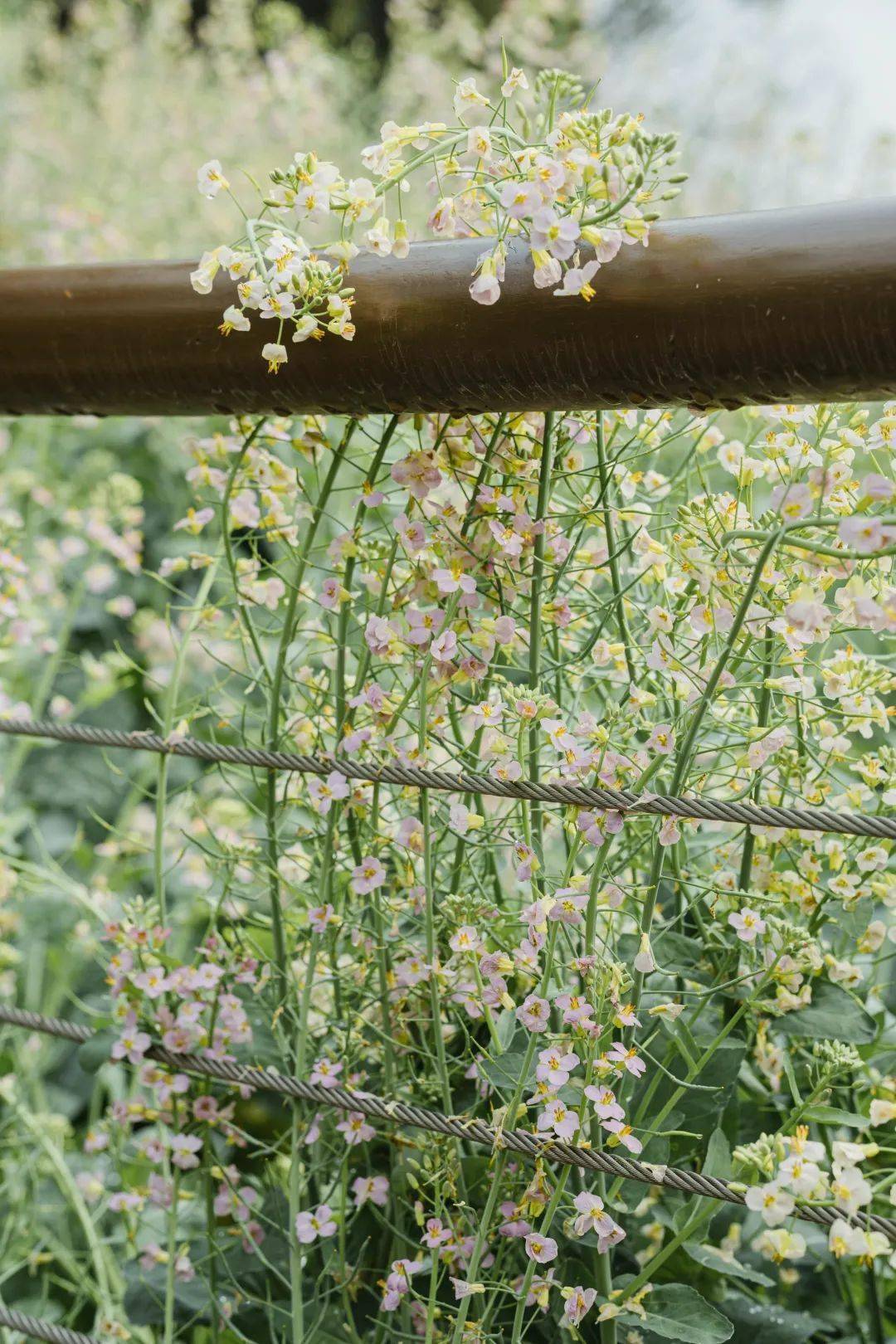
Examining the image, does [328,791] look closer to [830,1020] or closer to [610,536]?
[610,536]

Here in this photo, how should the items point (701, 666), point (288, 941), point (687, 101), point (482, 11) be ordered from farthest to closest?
point (482, 11)
point (687, 101)
point (288, 941)
point (701, 666)

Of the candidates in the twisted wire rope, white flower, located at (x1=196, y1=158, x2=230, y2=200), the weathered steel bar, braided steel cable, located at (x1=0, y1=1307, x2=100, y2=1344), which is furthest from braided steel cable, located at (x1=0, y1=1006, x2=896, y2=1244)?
white flower, located at (x1=196, y1=158, x2=230, y2=200)

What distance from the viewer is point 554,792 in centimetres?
68

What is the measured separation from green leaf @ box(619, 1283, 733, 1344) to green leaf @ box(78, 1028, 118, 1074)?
46 centimetres

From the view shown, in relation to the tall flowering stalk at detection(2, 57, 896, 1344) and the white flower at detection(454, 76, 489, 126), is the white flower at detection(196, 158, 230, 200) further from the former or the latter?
Answer: the white flower at detection(454, 76, 489, 126)

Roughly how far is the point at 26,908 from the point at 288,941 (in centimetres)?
85

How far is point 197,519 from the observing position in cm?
93

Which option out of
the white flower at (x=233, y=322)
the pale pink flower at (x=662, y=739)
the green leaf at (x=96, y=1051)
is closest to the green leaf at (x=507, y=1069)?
the pale pink flower at (x=662, y=739)

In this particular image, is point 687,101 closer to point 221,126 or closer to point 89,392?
point 221,126

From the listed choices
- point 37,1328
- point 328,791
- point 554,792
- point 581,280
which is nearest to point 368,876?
point 328,791

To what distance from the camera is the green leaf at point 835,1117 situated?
0.70m

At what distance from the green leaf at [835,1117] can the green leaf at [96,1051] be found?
55 centimetres

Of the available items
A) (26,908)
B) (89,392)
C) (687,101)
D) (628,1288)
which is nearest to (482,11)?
(687,101)

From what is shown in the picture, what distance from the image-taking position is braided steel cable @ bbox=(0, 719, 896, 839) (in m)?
0.61
